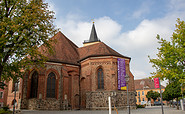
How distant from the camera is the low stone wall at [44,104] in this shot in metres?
23.3

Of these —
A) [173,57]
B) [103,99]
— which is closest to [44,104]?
[103,99]

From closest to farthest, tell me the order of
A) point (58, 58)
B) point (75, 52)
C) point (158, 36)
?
point (158, 36) < point (58, 58) < point (75, 52)

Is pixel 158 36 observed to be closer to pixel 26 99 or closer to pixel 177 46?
pixel 177 46

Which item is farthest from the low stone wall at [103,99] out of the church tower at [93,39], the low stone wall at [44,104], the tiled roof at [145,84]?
the tiled roof at [145,84]

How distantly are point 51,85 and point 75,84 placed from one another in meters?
4.18

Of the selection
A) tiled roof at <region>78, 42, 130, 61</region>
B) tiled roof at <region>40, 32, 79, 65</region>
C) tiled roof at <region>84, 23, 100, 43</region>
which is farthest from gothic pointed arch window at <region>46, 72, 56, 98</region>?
tiled roof at <region>84, 23, 100, 43</region>

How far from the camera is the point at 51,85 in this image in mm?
25891

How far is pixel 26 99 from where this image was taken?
79.5ft

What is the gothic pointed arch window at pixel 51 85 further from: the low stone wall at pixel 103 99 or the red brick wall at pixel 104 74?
the low stone wall at pixel 103 99

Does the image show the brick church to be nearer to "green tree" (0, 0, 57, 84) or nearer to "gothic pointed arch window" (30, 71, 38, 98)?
"gothic pointed arch window" (30, 71, 38, 98)

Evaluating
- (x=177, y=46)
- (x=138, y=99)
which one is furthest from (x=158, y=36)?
(x=138, y=99)

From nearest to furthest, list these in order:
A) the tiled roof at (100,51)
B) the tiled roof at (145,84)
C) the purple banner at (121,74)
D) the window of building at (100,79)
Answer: the purple banner at (121,74) < the window of building at (100,79) < the tiled roof at (100,51) < the tiled roof at (145,84)

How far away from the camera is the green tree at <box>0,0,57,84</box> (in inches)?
555

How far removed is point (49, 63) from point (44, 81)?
10.1 feet
